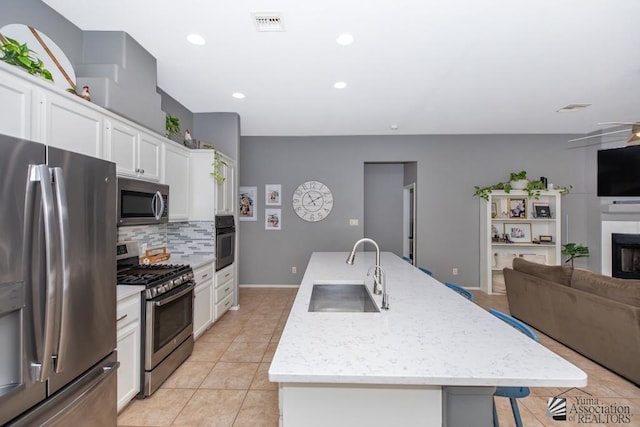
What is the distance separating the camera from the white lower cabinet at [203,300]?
10.1 ft

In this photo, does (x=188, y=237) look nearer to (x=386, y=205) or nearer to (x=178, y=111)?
(x=178, y=111)

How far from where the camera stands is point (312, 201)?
17.6 feet

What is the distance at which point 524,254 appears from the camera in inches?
200

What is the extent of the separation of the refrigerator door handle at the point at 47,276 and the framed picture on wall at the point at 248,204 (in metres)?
4.22

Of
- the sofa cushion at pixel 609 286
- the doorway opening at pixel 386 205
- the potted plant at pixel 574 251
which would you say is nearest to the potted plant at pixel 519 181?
the potted plant at pixel 574 251

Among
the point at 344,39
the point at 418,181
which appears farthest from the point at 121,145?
the point at 418,181

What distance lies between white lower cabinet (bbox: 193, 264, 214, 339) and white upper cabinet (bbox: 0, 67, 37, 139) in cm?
185

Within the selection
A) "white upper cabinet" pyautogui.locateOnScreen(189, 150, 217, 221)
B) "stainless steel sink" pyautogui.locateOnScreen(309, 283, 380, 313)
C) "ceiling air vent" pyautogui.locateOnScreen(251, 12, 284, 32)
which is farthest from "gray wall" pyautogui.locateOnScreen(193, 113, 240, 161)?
"stainless steel sink" pyautogui.locateOnScreen(309, 283, 380, 313)

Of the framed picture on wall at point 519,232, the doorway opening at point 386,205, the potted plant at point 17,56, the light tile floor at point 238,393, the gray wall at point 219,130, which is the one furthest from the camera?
the doorway opening at point 386,205

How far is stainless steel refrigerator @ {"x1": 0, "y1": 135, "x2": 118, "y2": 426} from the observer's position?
1068 millimetres

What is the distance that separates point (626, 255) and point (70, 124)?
7200mm

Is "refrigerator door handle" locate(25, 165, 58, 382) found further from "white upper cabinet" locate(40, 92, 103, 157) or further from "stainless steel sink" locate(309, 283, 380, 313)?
"stainless steel sink" locate(309, 283, 380, 313)

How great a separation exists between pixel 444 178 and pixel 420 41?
3.33 metres

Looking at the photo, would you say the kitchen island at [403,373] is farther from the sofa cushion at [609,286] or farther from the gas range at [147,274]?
the sofa cushion at [609,286]
